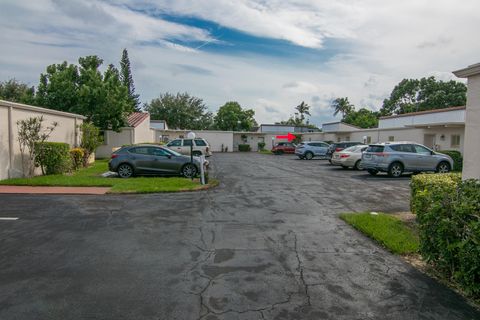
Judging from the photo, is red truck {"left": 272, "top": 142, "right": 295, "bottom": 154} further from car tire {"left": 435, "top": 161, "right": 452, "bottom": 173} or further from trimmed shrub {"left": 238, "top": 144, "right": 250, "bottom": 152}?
car tire {"left": 435, "top": 161, "right": 452, "bottom": 173}

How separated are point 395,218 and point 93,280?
20.3 feet

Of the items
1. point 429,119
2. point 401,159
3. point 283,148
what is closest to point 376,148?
point 401,159

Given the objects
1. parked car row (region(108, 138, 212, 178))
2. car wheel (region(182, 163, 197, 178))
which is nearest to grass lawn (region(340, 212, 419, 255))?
car wheel (region(182, 163, 197, 178))

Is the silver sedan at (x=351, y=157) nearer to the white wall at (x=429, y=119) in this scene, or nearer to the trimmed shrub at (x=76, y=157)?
the white wall at (x=429, y=119)

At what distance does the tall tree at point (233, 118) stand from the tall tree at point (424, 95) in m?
24.9

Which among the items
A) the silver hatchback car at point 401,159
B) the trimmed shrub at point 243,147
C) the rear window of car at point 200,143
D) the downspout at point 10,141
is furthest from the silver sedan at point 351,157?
the trimmed shrub at point 243,147

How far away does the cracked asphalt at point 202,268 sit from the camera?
3627 mm

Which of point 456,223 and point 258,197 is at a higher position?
point 456,223

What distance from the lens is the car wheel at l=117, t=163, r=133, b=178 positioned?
1430 cm

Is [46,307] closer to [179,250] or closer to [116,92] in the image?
[179,250]

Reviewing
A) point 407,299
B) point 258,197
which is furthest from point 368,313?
point 258,197

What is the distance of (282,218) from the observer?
7.72 metres

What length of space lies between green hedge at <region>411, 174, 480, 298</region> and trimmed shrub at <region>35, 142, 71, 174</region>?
13.5 metres

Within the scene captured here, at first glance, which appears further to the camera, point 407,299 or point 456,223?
point 456,223
